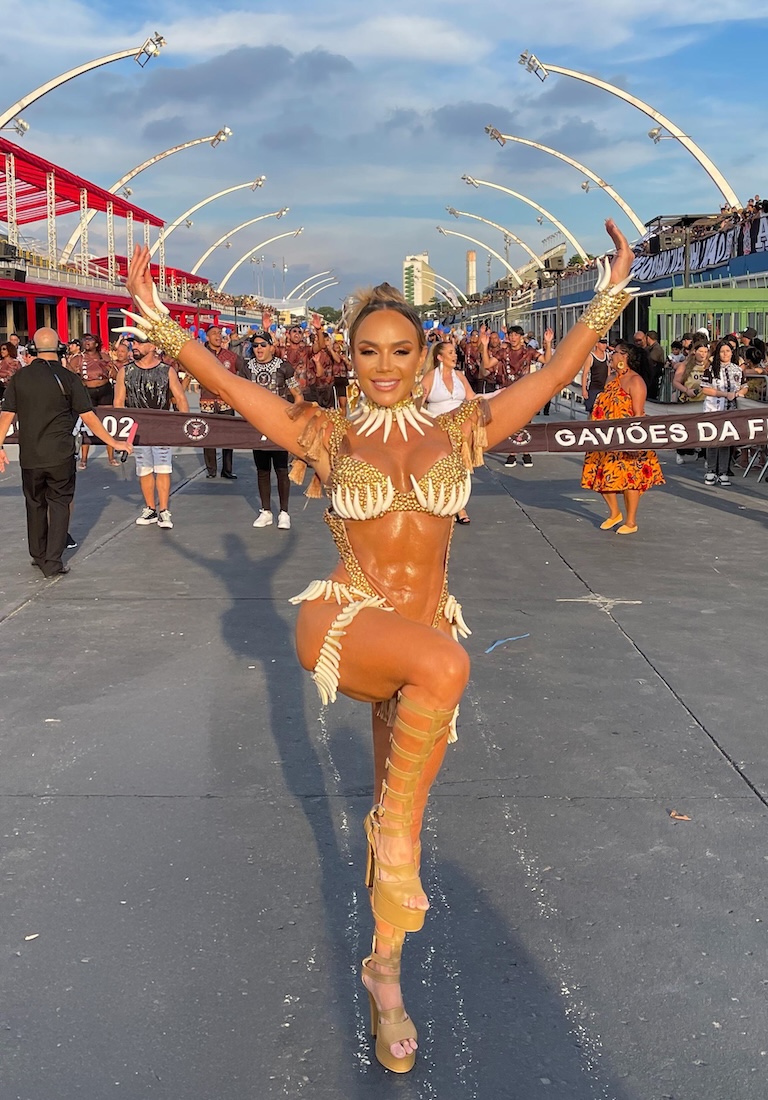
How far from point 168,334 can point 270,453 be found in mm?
8065

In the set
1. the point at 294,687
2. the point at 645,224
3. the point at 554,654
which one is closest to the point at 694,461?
the point at 554,654

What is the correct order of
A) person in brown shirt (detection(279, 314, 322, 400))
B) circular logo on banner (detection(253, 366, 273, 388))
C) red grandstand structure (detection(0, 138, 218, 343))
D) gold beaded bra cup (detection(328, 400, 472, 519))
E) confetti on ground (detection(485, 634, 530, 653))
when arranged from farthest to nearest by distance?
1. red grandstand structure (detection(0, 138, 218, 343))
2. person in brown shirt (detection(279, 314, 322, 400))
3. circular logo on banner (detection(253, 366, 273, 388))
4. confetti on ground (detection(485, 634, 530, 653))
5. gold beaded bra cup (detection(328, 400, 472, 519))

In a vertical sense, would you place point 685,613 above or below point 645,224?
below

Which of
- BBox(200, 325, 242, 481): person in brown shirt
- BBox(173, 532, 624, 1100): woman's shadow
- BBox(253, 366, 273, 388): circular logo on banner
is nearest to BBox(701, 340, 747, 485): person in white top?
BBox(253, 366, 273, 388): circular logo on banner

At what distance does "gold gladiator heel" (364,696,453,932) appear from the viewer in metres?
2.73

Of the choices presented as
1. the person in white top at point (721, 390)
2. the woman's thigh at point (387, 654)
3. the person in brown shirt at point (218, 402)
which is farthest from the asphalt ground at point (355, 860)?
the person in white top at point (721, 390)

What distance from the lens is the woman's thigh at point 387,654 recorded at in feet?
8.76

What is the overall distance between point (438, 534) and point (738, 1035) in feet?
5.12

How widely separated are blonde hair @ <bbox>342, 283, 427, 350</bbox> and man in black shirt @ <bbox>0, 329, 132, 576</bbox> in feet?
21.1

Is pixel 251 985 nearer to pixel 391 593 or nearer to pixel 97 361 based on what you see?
pixel 391 593

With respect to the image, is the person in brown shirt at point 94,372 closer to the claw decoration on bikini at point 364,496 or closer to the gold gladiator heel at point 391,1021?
the claw decoration on bikini at point 364,496

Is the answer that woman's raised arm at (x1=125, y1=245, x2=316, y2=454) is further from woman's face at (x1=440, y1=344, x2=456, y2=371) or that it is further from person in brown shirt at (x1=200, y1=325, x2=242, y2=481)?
person in brown shirt at (x1=200, y1=325, x2=242, y2=481)

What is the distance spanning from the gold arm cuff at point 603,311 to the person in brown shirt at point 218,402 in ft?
30.3

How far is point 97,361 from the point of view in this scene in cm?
1590
